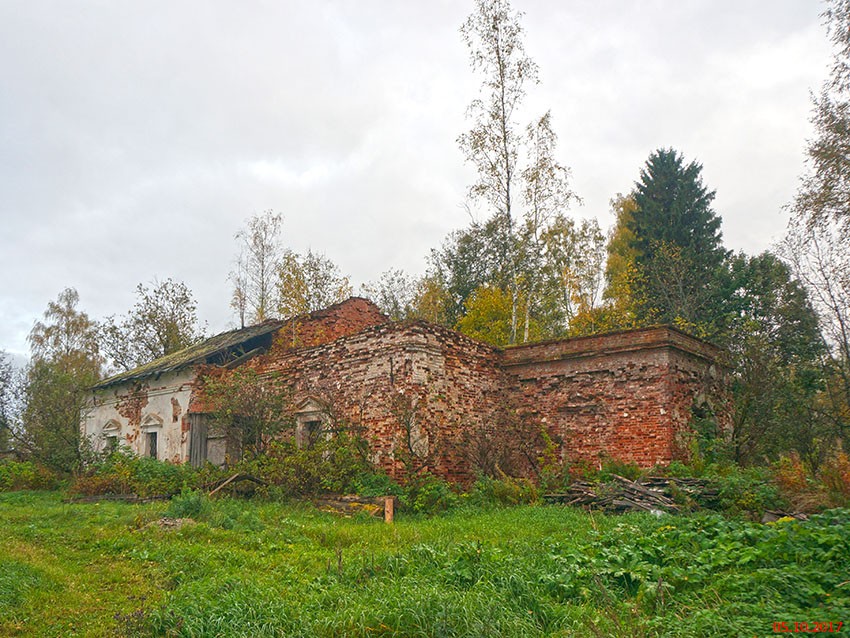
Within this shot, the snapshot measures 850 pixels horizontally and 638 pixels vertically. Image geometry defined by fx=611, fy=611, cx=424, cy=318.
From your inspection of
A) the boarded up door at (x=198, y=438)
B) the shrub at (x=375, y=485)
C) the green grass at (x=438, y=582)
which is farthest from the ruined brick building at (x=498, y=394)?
the green grass at (x=438, y=582)

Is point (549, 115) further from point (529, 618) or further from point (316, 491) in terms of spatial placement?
point (529, 618)

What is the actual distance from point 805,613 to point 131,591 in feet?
19.3

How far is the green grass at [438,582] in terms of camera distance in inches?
185

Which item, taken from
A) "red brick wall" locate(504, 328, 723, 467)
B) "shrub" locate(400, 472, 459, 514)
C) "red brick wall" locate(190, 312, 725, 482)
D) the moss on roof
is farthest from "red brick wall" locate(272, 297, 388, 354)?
"shrub" locate(400, 472, 459, 514)

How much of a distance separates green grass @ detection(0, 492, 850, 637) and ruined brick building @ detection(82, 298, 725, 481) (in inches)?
194

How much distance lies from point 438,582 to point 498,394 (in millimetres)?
9724

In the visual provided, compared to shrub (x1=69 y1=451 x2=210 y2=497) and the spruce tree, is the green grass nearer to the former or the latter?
shrub (x1=69 y1=451 x2=210 y2=497)

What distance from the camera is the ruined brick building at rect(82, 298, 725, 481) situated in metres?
13.2

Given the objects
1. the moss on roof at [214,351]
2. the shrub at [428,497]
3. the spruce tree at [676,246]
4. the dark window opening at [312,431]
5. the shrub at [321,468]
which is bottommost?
the shrub at [428,497]

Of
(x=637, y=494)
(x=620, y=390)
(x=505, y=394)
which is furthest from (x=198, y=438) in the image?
(x=637, y=494)

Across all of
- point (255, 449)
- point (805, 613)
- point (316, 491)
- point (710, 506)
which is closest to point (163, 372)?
point (255, 449)

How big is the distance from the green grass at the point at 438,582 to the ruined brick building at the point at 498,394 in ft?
16.1

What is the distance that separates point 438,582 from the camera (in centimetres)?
584

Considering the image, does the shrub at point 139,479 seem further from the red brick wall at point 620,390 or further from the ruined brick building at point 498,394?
the red brick wall at point 620,390
